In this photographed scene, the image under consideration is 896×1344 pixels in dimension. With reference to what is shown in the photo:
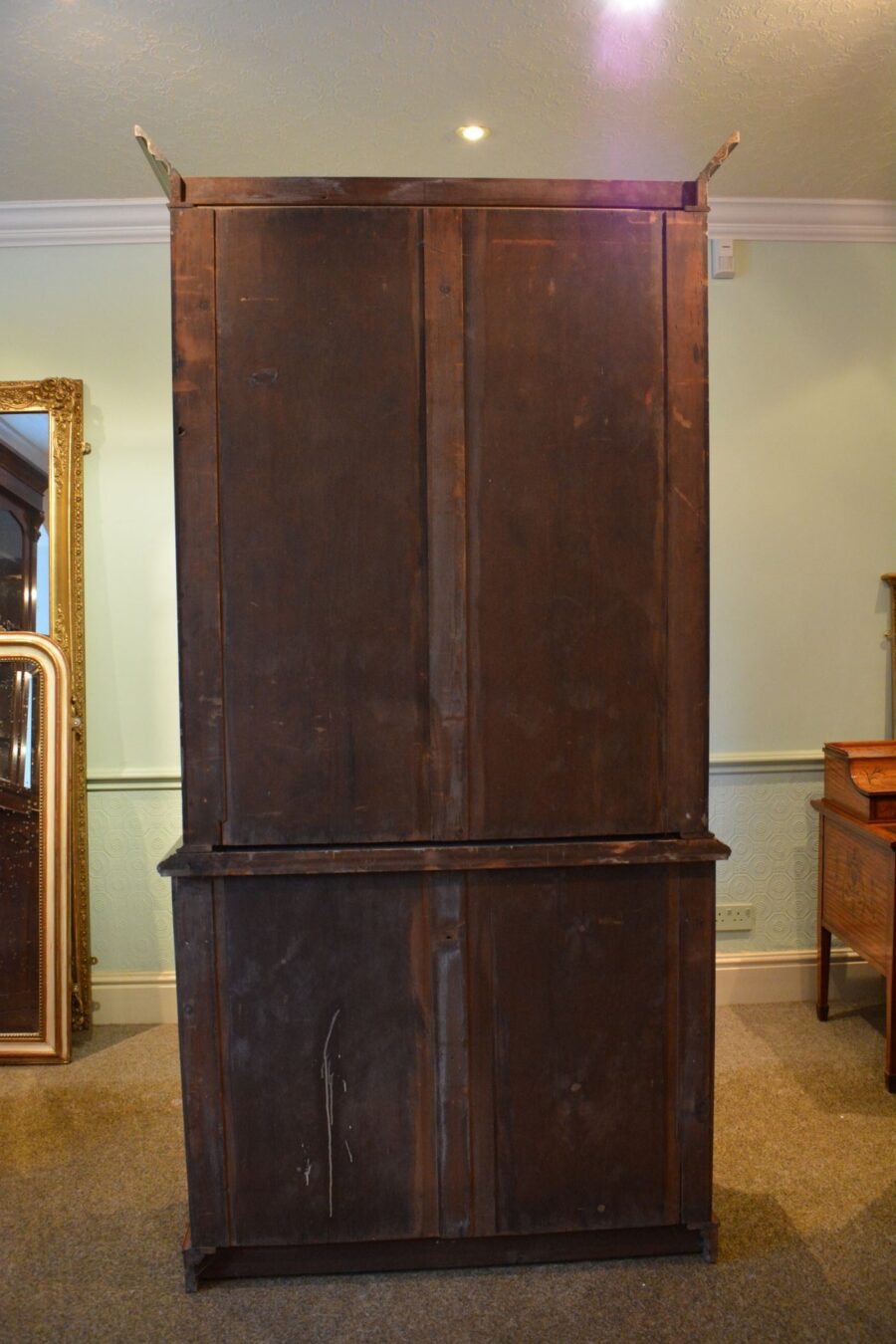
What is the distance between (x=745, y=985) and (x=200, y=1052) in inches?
87.1

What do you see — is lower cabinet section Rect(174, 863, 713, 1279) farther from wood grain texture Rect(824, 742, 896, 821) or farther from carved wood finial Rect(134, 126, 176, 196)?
carved wood finial Rect(134, 126, 176, 196)

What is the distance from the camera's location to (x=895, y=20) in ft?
7.39

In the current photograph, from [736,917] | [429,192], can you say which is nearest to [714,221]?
[429,192]

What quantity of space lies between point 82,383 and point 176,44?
122 centimetres

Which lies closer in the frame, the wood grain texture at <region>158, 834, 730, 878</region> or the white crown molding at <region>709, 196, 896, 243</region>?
the wood grain texture at <region>158, 834, 730, 878</region>

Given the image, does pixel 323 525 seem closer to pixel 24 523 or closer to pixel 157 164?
pixel 157 164

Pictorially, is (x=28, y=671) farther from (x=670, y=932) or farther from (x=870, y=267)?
(x=870, y=267)

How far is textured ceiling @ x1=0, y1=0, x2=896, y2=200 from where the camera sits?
7.27ft

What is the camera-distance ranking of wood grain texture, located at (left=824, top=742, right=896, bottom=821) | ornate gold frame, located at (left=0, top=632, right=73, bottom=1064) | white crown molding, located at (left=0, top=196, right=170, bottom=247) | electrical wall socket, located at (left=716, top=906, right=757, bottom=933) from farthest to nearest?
electrical wall socket, located at (left=716, top=906, right=757, bottom=933), white crown molding, located at (left=0, top=196, right=170, bottom=247), ornate gold frame, located at (left=0, top=632, right=73, bottom=1064), wood grain texture, located at (left=824, top=742, right=896, bottom=821)

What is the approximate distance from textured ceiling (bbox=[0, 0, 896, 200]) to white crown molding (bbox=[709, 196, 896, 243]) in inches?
4.0

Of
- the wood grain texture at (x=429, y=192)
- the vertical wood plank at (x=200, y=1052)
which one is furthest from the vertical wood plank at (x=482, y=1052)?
the wood grain texture at (x=429, y=192)

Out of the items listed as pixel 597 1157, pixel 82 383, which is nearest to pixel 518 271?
pixel 597 1157

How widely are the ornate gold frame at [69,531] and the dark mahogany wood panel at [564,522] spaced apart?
187 centimetres

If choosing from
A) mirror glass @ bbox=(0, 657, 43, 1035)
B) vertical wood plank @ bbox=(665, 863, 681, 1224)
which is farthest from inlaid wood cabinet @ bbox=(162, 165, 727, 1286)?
mirror glass @ bbox=(0, 657, 43, 1035)
